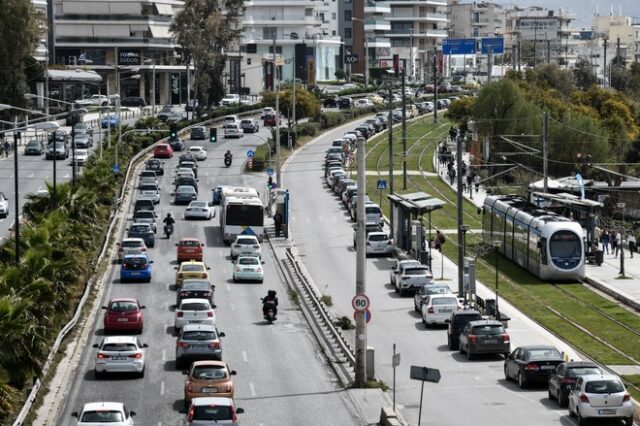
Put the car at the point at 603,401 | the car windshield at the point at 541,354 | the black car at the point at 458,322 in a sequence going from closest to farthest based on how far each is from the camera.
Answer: the car at the point at 603,401 → the car windshield at the point at 541,354 → the black car at the point at 458,322

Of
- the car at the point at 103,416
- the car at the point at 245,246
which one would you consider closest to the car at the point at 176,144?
the car at the point at 245,246

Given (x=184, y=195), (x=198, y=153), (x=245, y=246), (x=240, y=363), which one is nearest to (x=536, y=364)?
(x=240, y=363)

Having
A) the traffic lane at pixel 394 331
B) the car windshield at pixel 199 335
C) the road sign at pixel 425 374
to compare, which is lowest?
the traffic lane at pixel 394 331

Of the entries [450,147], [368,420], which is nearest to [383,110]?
[450,147]

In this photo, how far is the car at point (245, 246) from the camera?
7044 cm

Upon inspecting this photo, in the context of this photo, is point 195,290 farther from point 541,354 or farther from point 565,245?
point 541,354

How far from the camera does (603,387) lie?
35.3 m

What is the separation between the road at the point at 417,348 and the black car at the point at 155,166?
756 inches

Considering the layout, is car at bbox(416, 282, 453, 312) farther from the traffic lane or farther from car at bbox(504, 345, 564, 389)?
car at bbox(504, 345, 564, 389)

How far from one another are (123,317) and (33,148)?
64202 millimetres

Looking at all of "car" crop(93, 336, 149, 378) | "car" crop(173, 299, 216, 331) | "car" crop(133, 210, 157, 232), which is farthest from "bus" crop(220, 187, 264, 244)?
"car" crop(93, 336, 149, 378)

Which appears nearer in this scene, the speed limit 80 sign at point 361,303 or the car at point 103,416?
the car at point 103,416

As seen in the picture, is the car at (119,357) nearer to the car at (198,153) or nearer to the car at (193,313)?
the car at (193,313)

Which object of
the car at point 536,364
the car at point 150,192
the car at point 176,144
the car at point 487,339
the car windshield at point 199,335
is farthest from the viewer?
the car at point 176,144
